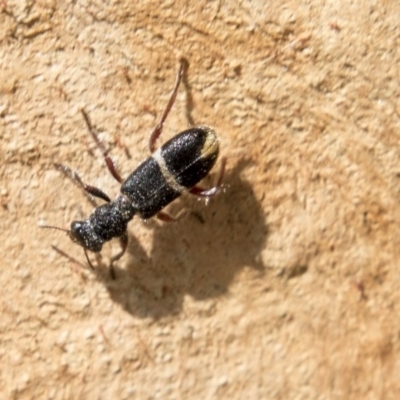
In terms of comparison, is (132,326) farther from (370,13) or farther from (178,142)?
(370,13)

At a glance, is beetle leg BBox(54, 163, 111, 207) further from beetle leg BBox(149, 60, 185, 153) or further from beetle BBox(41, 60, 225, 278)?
beetle leg BBox(149, 60, 185, 153)

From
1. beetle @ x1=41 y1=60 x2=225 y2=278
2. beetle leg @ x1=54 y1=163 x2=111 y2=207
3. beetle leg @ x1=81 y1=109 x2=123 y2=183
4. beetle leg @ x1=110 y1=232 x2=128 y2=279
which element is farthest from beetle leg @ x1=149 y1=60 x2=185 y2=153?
beetle leg @ x1=110 y1=232 x2=128 y2=279

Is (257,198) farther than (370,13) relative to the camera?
Yes

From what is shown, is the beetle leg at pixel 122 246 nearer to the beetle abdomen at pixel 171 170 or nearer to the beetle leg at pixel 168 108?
the beetle abdomen at pixel 171 170

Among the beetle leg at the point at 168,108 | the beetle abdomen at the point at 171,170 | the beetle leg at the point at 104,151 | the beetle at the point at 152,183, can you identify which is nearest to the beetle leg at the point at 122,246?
the beetle at the point at 152,183

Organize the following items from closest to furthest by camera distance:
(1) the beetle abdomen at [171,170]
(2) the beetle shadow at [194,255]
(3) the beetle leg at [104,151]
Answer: (1) the beetle abdomen at [171,170]
(3) the beetle leg at [104,151]
(2) the beetle shadow at [194,255]

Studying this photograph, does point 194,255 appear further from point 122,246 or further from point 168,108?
point 168,108

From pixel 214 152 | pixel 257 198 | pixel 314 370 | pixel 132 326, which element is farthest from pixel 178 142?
pixel 314 370
